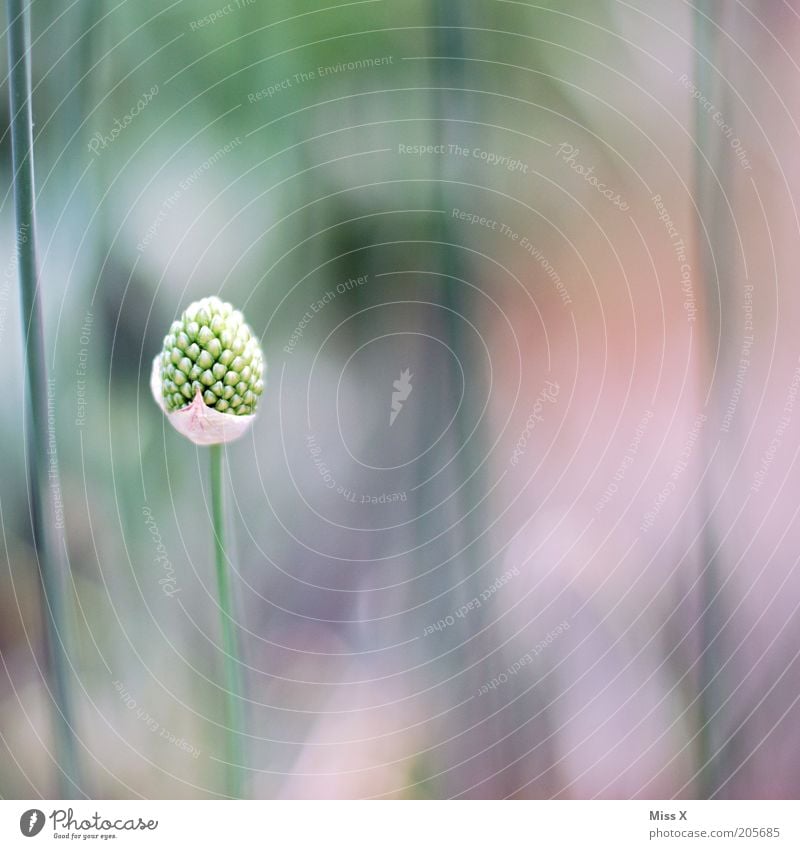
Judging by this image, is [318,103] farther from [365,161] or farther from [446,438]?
[446,438]

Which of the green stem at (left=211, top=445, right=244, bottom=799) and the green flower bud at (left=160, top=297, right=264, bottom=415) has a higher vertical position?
the green flower bud at (left=160, top=297, right=264, bottom=415)

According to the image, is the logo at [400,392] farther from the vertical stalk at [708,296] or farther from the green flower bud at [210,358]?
the vertical stalk at [708,296]

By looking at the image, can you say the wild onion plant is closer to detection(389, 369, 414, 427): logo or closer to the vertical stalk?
detection(389, 369, 414, 427): logo

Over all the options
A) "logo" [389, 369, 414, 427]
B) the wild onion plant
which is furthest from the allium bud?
"logo" [389, 369, 414, 427]

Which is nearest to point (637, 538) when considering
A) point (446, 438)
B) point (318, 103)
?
point (446, 438)
